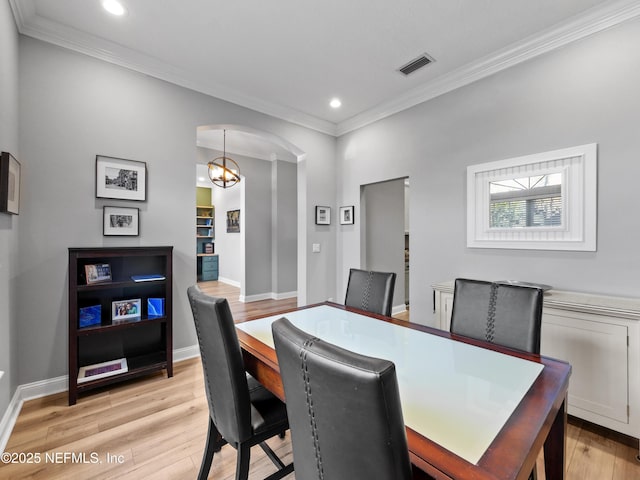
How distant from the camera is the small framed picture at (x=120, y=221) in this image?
8.52ft

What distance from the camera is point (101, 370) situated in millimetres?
2475

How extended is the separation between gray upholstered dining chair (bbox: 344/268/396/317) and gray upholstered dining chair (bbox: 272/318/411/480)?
1412mm

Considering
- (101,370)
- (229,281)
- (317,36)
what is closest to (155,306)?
(101,370)

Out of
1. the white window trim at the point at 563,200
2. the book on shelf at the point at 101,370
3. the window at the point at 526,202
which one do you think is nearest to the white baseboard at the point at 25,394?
the book on shelf at the point at 101,370

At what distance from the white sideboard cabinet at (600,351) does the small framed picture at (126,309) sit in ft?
10.8

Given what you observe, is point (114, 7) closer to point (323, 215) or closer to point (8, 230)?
point (8, 230)

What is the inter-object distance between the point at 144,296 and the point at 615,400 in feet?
12.1

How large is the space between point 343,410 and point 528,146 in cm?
279

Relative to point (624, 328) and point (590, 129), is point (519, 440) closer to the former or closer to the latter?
point (624, 328)

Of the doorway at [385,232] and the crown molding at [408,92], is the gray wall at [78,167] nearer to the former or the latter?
the crown molding at [408,92]

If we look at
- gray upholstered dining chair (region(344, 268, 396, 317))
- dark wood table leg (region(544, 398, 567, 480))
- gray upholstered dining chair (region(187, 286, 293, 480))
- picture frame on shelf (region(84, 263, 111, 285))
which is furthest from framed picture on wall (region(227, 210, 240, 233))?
dark wood table leg (region(544, 398, 567, 480))

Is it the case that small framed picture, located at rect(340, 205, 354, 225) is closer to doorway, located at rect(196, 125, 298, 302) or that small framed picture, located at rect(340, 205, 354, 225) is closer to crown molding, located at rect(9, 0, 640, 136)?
crown molding, located at rect(9, 0, 640, 136)

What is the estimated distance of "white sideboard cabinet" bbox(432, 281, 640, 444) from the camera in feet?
5.79

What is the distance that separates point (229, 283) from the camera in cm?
792
